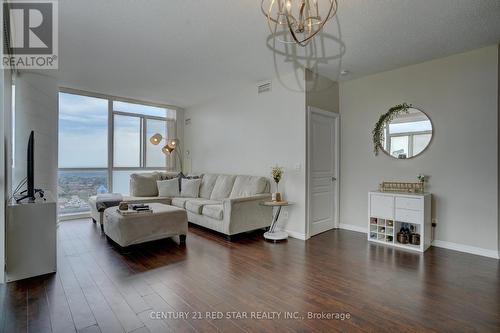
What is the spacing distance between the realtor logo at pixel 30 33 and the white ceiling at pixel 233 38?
0.39ft

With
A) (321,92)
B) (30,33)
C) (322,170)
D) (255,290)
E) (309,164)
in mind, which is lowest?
(255,290)

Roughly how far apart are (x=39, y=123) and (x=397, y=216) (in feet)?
19.7

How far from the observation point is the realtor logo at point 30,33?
257 cm

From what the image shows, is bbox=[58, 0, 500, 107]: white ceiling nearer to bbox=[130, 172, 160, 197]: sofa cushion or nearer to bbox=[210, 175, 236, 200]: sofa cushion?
bbox=[210, 175, 236, 200]: sofa cushion

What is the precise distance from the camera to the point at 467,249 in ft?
11.4

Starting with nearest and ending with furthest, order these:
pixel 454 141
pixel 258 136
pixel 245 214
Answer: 1. pixel 454 141
2. pixel 245 214
3. pixel 258 136

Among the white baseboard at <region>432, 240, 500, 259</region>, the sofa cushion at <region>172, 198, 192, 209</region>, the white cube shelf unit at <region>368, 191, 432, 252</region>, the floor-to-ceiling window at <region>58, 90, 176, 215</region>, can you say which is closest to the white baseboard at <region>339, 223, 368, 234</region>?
the white cube shelf unit at <region>368, 191, 432, 252</region>

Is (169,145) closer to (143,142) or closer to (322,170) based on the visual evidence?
(143,142)

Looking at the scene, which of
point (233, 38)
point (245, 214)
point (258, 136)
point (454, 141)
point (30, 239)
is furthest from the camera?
point (258, 136)

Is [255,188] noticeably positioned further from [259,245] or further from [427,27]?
[427,27]

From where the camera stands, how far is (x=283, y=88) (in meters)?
4.40

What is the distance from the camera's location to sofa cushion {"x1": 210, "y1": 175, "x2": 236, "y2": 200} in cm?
504

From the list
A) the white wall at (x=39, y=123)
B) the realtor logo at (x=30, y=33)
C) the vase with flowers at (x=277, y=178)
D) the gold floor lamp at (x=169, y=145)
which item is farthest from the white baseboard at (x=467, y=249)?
the white wall at (x=39, y=123)

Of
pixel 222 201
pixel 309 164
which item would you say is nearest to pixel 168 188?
pixel 222 201
